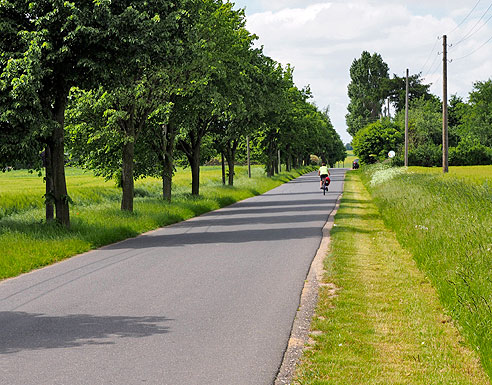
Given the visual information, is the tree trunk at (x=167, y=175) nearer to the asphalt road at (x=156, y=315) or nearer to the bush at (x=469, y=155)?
the asphalt road at (x=156, y=315)

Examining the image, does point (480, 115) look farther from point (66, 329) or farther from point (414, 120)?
point (66, 329)

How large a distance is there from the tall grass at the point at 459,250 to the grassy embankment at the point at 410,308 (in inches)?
0.8

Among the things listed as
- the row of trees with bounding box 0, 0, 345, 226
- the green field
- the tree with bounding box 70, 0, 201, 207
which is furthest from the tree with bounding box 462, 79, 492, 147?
the tree with bounding box 70, 0, 201, 207

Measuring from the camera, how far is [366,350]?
6531 mm

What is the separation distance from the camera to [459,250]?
32.7 feet

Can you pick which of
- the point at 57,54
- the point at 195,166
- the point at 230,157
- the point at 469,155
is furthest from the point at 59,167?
the point at 469,155

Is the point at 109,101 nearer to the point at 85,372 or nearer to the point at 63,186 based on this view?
the point at 63,186

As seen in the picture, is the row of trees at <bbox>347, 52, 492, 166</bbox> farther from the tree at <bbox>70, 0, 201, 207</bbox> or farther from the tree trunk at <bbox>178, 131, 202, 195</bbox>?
the tree at <bbox>70, 0, 201, 207</bbox>

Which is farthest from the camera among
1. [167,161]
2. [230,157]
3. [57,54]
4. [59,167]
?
[230,157]

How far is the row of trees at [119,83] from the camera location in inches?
611

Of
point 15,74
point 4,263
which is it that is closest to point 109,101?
point 15,74

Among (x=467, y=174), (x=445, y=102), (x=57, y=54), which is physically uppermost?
(x=445, y=102)

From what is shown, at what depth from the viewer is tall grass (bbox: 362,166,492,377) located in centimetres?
675

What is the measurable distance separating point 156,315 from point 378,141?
74.8 m
